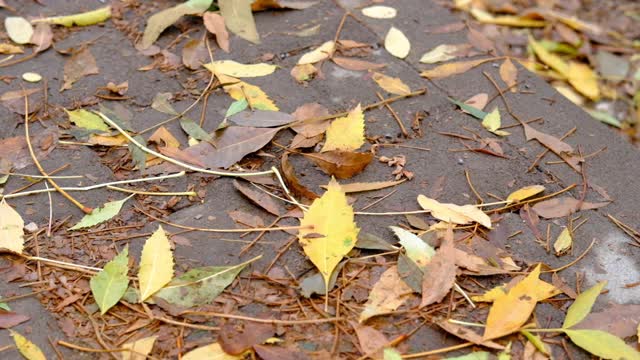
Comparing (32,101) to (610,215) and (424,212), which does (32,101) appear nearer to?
(424,212)

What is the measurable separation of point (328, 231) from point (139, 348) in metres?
0.47

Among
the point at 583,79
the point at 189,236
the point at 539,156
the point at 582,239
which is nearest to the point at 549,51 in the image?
the point at 583,79

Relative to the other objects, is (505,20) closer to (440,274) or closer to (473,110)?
(473,110)

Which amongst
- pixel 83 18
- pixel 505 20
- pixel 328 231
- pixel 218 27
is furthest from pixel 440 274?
pixel 505 20

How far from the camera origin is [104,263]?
1.56m

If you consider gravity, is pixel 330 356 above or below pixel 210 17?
below

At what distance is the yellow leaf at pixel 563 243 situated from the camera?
1.67m

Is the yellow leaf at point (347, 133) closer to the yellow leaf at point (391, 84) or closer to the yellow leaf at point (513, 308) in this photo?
the yellow leaf at point (391, 84)

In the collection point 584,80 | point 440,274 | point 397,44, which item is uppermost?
point 397,44

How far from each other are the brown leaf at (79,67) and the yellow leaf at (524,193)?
49.5 inches

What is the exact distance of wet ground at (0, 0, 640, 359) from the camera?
162 cm

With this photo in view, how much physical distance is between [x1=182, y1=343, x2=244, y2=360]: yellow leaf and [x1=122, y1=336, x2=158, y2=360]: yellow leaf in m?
0.08

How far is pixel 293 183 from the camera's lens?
1729 mm

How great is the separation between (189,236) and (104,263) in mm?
198
